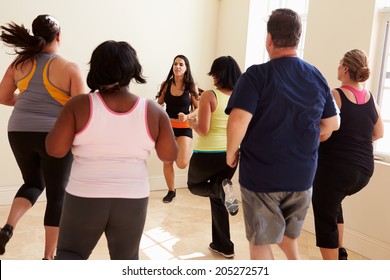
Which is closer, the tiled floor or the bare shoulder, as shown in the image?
the bare shoulder

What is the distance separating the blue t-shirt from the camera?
6.20 ft

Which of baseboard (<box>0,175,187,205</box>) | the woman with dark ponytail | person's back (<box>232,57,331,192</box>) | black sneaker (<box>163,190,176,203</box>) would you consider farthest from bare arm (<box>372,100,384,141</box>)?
baseboard (<box>0,175,187,205</box>)

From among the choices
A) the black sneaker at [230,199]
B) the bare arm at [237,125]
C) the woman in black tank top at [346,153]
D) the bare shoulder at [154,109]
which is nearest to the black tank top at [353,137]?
the woman in black tank top at [346,153]

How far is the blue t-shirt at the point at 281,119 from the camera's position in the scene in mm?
1891

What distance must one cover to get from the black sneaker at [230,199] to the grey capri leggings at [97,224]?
962 millimetres

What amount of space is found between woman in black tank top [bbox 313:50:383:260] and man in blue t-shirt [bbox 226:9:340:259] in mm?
564

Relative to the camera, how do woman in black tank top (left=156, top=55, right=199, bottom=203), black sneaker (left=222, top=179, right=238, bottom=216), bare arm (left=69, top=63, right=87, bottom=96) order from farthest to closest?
woman in black tank top (left=156, top=55, right=199, bottom=203) → black sneaker (left=222, top=179, right=238, bottom=216) → bare arm (left=69, top=63, right=87, bottom=96)

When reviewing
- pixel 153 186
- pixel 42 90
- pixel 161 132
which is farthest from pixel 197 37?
pixel 161 132

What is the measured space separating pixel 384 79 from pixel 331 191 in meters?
1.57

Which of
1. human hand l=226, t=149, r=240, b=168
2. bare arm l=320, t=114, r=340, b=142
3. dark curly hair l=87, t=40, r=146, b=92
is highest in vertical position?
dark curly hair l=87, t=40, r=146, b=92

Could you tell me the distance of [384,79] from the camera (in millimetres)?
3629

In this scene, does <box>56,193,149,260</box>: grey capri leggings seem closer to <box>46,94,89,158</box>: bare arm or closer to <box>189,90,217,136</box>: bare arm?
<box>46,94,89,158</box>: bare arm

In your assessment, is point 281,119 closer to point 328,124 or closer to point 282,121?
point 282,121

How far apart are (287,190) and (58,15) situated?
3285 mm
